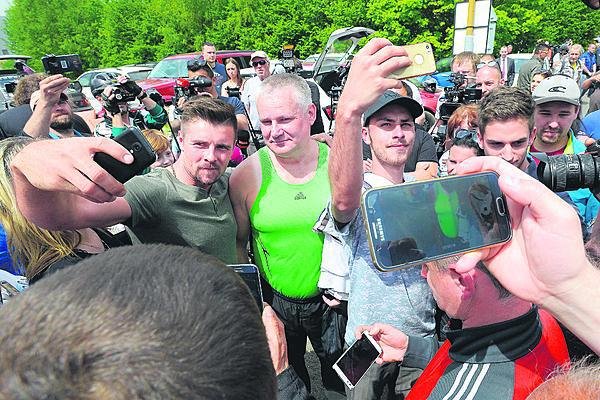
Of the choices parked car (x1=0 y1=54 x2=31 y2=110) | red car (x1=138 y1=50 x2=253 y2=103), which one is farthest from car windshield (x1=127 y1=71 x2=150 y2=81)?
parked car (x1=0 y1=54 x2=31 y2=110)

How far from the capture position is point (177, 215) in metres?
2.13

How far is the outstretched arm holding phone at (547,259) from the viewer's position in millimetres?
1089

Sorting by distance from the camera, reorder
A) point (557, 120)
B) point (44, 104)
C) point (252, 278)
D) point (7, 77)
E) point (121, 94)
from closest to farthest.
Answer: point (252, 278) < point (557, 120) < point (44, 104) < point (121, 94) < point (7, 77)

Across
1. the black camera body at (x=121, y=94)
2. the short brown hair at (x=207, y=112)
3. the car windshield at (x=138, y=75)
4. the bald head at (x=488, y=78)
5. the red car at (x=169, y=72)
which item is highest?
the short brown hair at (x=207, y=112)

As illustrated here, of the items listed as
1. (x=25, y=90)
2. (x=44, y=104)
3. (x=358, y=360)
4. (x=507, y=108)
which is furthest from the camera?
(x=25, y=90)

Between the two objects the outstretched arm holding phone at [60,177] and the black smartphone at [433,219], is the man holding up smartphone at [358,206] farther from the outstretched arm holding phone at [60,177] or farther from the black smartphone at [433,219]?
the outstretched arm holding phone at [60,177]

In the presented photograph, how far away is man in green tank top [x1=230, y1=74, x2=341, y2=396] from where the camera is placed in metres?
2.38

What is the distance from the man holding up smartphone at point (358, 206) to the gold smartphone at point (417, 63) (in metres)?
0.03

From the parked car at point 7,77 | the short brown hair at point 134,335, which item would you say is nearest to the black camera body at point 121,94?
the short brown hair at point 134,335

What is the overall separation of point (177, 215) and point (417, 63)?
1.20m

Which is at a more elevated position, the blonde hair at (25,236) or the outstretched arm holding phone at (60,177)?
the outstretched arm holding phone at (60,177)

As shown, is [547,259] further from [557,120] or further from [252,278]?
[557,120]

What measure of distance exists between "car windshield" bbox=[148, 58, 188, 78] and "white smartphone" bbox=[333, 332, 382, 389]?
44.3 feet

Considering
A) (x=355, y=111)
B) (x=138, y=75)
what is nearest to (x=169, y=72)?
(x=138, y=75)
